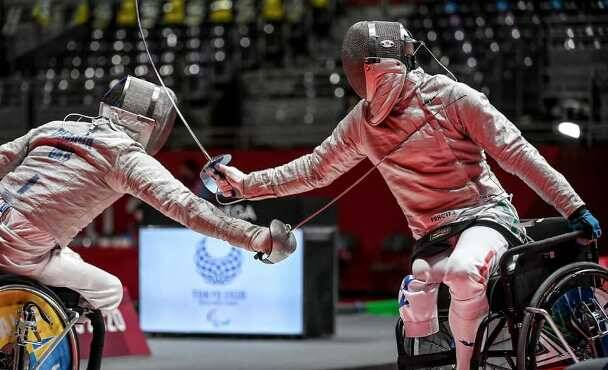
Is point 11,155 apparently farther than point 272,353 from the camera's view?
No

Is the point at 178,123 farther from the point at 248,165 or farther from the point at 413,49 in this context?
the point at 413,49

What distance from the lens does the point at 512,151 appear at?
4273 millimetres

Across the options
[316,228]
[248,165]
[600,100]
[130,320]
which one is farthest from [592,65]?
[130,320]

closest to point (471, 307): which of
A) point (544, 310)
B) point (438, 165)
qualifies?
point (544, 310)

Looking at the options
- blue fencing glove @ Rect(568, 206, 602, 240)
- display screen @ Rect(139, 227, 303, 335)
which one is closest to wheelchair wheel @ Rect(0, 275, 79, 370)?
blue fencing glove @ Rect(568, 206, 602, 240)

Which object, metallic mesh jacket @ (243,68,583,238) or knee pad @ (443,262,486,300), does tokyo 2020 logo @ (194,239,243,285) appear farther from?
knee pad @ (443,262,486,300)

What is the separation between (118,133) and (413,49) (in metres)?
1.12

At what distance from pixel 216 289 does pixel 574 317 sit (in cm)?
356

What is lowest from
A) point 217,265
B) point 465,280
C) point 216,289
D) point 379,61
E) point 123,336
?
point 123,336

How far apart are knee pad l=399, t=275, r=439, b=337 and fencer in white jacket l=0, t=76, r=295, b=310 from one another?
0.55 m

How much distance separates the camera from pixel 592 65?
8.98m

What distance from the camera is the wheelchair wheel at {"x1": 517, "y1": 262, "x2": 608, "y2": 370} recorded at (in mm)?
4258

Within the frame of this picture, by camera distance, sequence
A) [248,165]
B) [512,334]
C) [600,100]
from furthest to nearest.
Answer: [248,165] → [600,100] → [512,334]

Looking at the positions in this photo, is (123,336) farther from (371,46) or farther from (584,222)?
(584,222)
